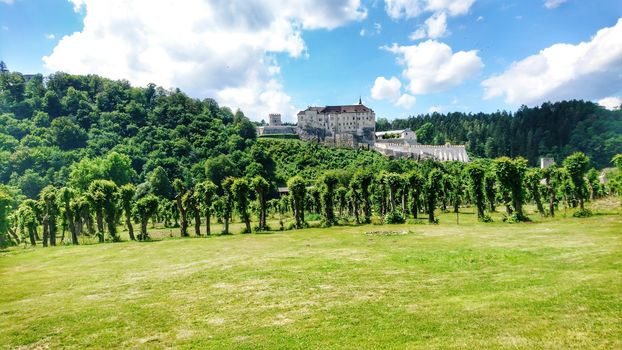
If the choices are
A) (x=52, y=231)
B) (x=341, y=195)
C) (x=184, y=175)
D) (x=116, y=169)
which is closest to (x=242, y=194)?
(x=52, y=231)

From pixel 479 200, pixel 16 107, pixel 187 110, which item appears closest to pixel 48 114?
pixel 16 107

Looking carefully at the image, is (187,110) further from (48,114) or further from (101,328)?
(101,328)

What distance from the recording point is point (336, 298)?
58.1ft

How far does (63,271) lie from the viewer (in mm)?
27922

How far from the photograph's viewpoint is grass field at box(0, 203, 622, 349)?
506 inches

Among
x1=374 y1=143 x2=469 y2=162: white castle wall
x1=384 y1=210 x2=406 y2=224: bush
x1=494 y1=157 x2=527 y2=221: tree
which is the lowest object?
x1=384 y1=210 x2=406 y2=224: bush

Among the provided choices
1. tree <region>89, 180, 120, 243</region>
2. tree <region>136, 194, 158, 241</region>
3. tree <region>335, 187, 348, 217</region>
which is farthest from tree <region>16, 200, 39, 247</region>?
tree <region>335, 187, 348, 217</region>

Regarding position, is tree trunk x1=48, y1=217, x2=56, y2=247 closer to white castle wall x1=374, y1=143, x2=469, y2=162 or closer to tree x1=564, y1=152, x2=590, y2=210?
tree x1=564, y1=152, x2=590, y2=210

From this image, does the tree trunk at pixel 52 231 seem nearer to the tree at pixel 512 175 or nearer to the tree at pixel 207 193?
the tree at pixel 207 193

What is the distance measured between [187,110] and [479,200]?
152 metres

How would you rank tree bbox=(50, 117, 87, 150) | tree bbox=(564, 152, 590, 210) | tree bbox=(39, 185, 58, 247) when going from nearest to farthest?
tree bbox=(39, 185, 58, 247) < tree bbox=(564, 152, 590, 210) < tree bbox=(50, 117, 87, 150)

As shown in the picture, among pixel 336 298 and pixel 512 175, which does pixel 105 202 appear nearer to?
pixel 336 298

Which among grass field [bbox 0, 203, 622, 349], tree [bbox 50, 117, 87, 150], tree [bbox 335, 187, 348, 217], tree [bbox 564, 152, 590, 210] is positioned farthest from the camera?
tree [bbox 50, 117, 87, 150]

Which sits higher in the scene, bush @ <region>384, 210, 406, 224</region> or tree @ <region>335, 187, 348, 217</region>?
tree @ <region>335, 187, 348, 217</region>
